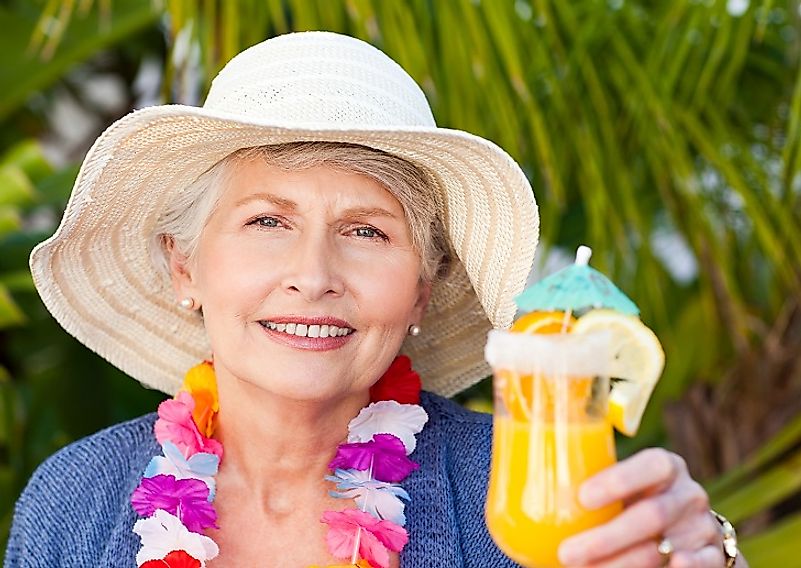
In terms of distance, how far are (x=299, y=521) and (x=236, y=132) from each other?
643 millimetres

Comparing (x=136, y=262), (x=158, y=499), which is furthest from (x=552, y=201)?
(x=158, y=499)

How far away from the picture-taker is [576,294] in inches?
44.9

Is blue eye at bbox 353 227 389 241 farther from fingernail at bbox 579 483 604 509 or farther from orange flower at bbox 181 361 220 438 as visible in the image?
fingernail at bbox 579 483 604 509

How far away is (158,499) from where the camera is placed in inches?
69.1

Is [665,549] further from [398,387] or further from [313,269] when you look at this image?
[398,387]

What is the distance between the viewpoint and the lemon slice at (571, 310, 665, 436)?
1146 mm

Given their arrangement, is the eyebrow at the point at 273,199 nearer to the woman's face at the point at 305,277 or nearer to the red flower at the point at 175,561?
the woman's face at the point at 305,277

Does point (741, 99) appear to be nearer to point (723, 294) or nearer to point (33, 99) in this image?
point (723, 294)

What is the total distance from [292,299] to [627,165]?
1.20m

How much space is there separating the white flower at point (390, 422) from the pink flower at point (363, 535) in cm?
15

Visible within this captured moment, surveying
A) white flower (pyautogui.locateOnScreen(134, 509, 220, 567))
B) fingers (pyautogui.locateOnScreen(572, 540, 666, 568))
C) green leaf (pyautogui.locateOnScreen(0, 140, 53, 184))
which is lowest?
green leaf (pyautogui.locateOnScreen(0, 140, 53, 184))

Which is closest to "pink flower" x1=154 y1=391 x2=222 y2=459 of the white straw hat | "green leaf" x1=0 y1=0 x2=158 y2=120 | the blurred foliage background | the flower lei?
the flower lei

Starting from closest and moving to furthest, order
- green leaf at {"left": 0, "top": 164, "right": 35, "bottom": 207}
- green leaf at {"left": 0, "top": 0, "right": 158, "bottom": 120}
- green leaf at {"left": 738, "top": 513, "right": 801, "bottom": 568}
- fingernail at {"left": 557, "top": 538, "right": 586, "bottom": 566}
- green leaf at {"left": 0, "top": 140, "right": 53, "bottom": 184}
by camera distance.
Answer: fingernail at {"left": 557, "top": 538, "right": 586, "bottom": 566}
green leaf at {"left": 738, "top": 513, "right": 801, "bottom": 568}
green leaf at {"left": 0, "top": 164, "right": 35, "bottom": 207}
green leaf at {"left": 0, "top": 140, "right": 53, "bottom": 184}
green leaf at {"left": 0, "top": 0, "right": 158, "bottom": 120}

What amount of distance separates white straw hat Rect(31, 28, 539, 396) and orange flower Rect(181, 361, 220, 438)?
0.13m
